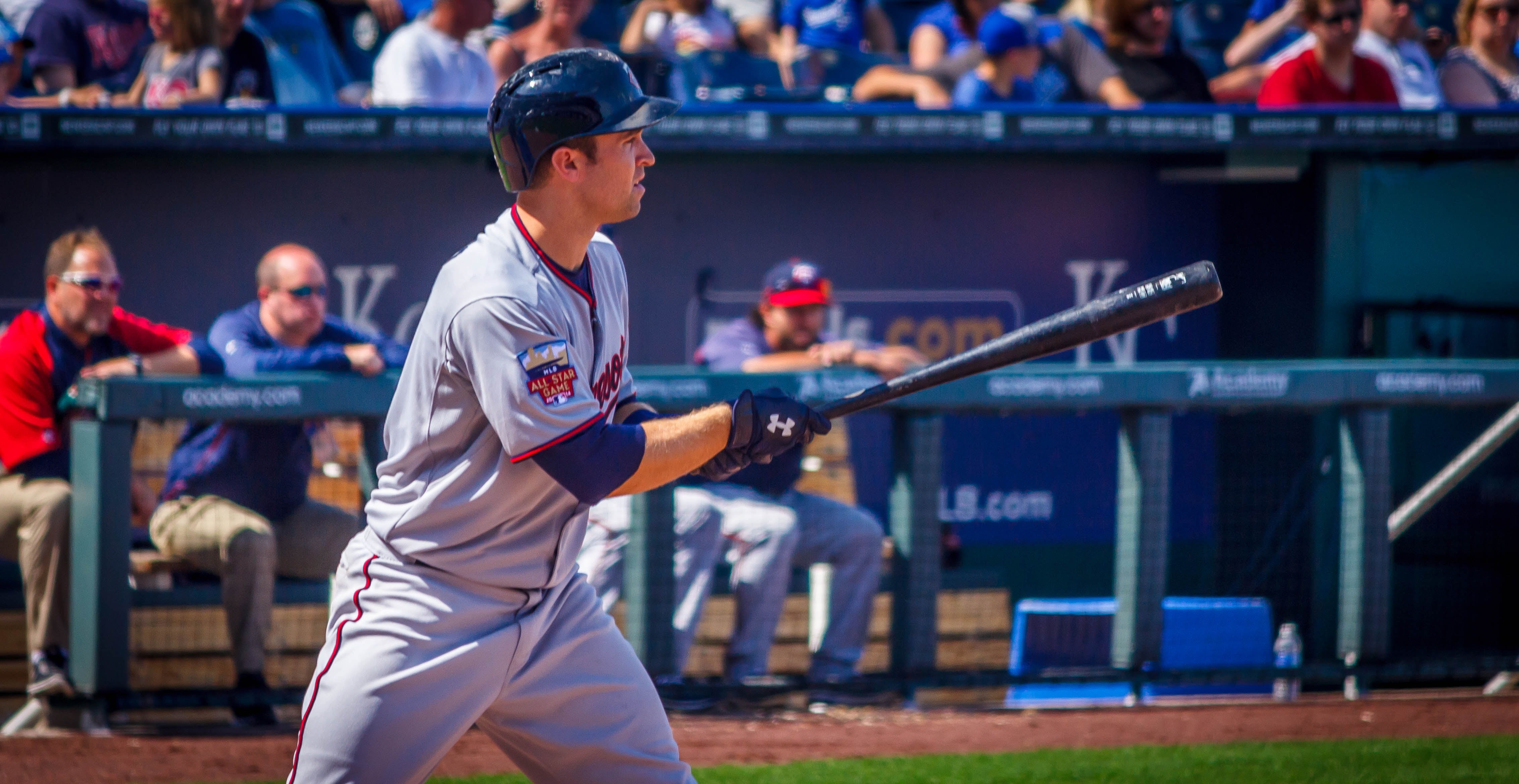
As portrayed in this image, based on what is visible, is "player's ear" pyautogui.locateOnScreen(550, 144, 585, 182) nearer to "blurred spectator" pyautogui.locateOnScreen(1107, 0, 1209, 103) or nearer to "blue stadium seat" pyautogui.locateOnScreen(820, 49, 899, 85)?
"blurred spectator" pyautogui.locateOnScreen(1107, 0, 1209, 103)

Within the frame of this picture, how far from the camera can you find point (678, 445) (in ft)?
7.78

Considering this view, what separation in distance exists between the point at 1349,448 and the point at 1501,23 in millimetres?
2612

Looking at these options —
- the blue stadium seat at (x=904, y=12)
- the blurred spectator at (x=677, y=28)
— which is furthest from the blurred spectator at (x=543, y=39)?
the blue stadium seat at (x=904, y=12)

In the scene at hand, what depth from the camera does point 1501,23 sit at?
6.46m

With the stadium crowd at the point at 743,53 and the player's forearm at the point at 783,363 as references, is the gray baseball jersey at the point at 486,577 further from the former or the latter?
the stadium crowd at the point at 743,53

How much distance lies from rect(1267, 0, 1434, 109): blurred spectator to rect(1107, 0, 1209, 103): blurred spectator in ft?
1.99

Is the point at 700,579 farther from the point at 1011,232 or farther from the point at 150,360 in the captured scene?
the point at 1011,232

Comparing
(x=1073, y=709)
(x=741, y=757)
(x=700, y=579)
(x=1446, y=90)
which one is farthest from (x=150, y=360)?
(x=1446, y=90)

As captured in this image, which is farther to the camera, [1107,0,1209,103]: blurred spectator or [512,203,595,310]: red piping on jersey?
[1107,0,1209,103]: blurred spectator

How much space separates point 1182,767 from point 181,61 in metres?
4.15

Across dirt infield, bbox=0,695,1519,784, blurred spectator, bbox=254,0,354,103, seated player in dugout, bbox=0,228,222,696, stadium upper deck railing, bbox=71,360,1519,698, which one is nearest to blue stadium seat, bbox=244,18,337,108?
blurred spectator, bbox=254,0,354,103

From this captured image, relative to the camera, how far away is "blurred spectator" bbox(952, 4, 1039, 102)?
591 centimetres

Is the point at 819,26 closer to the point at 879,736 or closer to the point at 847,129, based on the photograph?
the point at 847,129

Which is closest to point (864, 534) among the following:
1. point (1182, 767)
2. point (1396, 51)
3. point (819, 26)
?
point (1182, 767)
